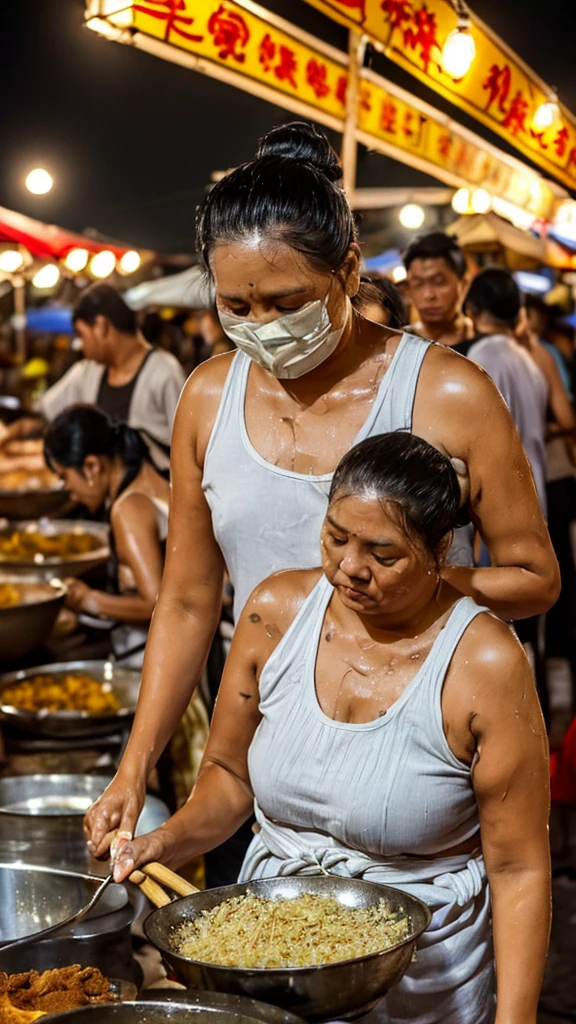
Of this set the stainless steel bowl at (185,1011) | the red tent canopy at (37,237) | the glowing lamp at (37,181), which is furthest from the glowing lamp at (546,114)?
the stainless steel bowl at (185,1011)

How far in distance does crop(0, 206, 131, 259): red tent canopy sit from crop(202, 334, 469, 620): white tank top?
8356 mm

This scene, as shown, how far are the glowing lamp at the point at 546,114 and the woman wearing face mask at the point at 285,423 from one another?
7.34 metres

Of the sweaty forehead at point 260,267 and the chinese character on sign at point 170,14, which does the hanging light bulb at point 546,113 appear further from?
the sweaty forehead at point 260,267

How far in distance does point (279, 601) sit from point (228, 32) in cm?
357

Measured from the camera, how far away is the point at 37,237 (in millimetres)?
10242

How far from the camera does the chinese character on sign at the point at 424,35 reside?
6.07 meters

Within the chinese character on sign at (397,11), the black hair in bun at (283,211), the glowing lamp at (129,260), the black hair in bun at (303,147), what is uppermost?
the chinese character on sign at (397,11)

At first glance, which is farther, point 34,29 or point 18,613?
point 34,29

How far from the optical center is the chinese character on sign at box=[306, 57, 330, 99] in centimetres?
562

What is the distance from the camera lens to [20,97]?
1705 centimetres

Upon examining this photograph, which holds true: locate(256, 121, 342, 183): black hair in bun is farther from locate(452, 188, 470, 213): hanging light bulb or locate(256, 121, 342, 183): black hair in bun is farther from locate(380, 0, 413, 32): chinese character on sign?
locate(452, 188, 470, 213): hanging light bulb

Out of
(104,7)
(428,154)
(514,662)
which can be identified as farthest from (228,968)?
(428,154)

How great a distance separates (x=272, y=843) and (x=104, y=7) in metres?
3.35

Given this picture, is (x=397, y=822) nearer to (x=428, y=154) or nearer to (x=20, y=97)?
(x=428, y=154)
